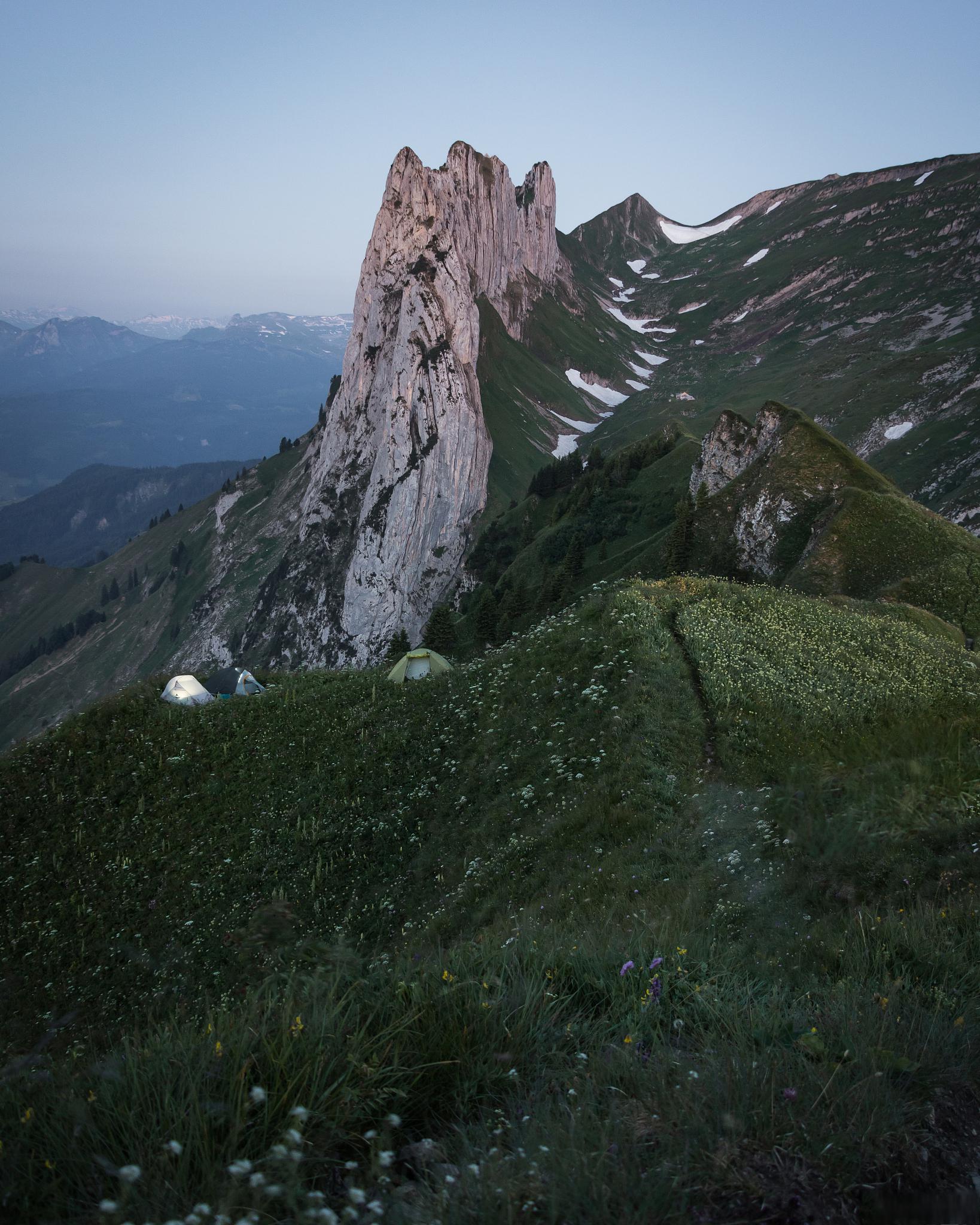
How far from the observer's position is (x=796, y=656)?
579 inches

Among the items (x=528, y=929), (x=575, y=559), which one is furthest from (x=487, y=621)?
(x=528, y=929)

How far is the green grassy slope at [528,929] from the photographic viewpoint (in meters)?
2.95

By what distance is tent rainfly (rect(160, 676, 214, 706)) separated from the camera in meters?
24.2

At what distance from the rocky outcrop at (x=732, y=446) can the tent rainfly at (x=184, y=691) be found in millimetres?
38075

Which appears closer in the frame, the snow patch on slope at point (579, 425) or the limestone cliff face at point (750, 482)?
the limestone cliff face at point (750, 482)

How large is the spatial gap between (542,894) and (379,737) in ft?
26.5

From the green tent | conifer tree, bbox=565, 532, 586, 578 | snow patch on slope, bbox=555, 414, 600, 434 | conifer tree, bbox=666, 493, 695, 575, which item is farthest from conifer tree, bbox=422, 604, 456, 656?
snow patch on slope, bbox=555, 414, 600, 434

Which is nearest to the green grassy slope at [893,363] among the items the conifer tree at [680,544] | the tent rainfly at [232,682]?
the conifer tree at [680,544]

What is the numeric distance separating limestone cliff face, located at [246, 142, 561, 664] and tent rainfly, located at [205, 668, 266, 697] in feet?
275

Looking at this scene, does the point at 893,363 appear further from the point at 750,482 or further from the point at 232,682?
the point at 232,682

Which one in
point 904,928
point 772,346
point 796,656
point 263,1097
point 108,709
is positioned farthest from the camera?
point 772,346

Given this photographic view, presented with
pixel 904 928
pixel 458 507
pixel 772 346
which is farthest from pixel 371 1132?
pixel 772 346

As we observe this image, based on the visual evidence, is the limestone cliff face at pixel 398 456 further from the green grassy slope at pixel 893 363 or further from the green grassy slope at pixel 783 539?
the green grassy slope at pixel 783 539

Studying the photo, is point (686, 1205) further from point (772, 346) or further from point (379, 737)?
point (772, 346)
